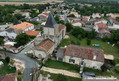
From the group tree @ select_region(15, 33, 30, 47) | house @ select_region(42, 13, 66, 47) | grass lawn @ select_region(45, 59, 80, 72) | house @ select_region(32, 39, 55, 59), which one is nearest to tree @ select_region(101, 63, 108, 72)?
grass lawn @ select_region(45, 59, 80, 72)

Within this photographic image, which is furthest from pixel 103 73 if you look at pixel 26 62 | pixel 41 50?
pixel 26 62

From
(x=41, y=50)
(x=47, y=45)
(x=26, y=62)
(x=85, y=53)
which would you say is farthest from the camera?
(x=47, y=45)

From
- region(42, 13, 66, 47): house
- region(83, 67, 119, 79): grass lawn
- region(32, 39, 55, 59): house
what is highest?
region(42, 13, 66, 47): house

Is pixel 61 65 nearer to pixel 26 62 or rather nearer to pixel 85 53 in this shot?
pixel 85 53

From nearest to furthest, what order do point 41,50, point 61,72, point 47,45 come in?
point 61,72, point 41,50, point 47,45

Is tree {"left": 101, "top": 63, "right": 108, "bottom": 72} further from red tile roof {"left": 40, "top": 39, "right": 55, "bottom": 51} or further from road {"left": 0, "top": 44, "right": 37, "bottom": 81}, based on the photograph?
road {"left": 0, "top": 44, "right": 37, "bottom": 81}

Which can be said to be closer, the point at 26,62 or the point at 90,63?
the point at 90,63

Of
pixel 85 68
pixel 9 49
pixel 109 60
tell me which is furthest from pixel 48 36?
pixel 109 60

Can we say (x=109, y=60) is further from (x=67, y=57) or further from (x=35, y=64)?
(x=35, y=64)
